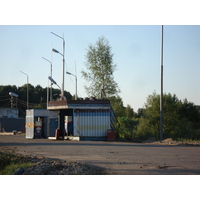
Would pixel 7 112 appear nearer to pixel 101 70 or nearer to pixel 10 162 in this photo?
pixel 101 70

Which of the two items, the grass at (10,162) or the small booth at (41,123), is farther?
the small booth at (41,123)

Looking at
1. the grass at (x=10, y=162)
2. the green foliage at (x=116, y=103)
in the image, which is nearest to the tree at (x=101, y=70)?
the green foliage at (x=116, y=103)

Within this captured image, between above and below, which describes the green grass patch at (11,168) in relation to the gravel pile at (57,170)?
below

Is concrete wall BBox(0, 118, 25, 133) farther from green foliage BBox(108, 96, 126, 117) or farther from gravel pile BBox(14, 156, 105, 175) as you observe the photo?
gravel pile BBox(14, 156, 105, 175)

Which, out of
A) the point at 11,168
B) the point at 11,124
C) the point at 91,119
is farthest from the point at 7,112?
the point at 11,168

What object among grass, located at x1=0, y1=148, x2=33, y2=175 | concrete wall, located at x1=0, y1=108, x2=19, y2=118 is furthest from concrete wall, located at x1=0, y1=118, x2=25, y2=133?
grass, located at x1=0, y1=148, x2=33, y2=175

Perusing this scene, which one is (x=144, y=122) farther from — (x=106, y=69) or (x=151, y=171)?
(x=151, y=171)

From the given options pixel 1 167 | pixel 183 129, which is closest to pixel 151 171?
pixel 1 167

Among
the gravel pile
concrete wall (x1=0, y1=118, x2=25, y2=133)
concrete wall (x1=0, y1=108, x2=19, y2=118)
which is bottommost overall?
the gravel pile

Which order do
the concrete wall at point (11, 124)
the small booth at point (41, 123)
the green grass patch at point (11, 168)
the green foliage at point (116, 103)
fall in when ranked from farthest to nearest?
the concrete wall at point (11, 124), the green foliage at point (116, 103), the small booth at point (41, 123), the green grass patch at point (11, 168)

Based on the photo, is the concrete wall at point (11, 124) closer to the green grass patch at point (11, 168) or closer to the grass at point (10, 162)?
the grass at point (10, 162)

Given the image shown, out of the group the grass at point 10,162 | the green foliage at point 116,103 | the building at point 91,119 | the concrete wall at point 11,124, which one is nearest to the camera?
the grass at point 10,162

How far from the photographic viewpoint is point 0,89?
97875 mm

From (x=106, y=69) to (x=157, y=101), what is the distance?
7.60 metres
